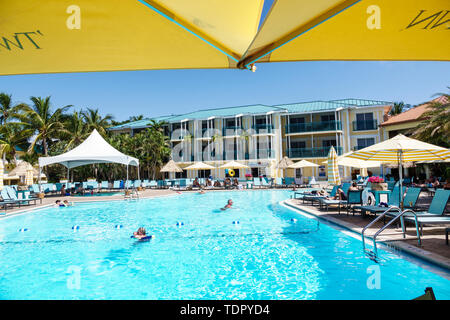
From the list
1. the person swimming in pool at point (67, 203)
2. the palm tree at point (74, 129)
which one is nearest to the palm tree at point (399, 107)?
the palm tree at point (74, 129)

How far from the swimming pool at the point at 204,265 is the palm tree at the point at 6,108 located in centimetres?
2243

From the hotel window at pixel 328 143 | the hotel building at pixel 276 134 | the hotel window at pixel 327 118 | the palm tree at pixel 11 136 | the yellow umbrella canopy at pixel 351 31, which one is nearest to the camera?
the yellow umbrella canopy at pixel 351 31

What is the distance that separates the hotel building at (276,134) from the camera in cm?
3266

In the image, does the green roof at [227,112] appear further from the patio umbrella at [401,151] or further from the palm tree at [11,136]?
the patio umbrella at [401,151]

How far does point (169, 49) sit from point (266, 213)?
1025cm

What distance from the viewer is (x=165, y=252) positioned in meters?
6.61

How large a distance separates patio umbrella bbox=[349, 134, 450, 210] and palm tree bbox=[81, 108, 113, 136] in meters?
30.5

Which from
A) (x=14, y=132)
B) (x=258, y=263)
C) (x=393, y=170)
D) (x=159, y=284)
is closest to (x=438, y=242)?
(x=258, y=263)

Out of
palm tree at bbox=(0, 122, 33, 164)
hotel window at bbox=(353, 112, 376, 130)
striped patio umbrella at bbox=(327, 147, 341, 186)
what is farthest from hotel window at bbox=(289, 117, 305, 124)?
palm tree at bbox=(0, 122, 33, 164)

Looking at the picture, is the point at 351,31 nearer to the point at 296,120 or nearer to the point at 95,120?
the point at 296,120

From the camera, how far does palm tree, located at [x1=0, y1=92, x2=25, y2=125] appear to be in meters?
26.6

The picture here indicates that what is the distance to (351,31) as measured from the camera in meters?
2.28
